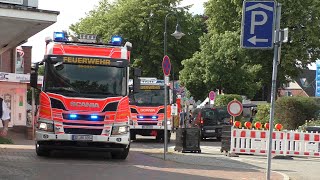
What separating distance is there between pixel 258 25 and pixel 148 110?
49.9 feet

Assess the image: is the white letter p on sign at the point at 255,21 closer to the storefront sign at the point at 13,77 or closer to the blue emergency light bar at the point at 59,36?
the blue emergency light bar at the point at 59,36

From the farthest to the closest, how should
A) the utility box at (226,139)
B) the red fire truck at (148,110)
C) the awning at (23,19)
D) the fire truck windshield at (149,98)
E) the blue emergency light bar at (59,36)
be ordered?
1. the fire truck windshield at (149,98)
2. the red fire truck at (148,110)
3. the utility box at (226,139)
4. the blue emergency light bar at (59,36)
5. the awning at (23,19)

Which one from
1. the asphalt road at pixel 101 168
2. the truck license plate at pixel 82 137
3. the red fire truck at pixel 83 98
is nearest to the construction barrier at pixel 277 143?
the asphalt road at pixel 101 168

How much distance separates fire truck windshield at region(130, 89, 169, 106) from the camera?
2617 centimetres

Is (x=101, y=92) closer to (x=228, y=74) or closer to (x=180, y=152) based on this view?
(x=180, y=152)

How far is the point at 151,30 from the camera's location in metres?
54.6

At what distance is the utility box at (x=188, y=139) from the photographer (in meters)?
19.8

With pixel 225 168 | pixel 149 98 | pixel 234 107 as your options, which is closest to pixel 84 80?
pixel 225 168

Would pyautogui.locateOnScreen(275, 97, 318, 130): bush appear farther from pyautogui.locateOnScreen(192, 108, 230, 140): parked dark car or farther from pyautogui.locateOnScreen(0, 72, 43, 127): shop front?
pyautogui.locateOnScreen(0, 72, 43, 127): shop front

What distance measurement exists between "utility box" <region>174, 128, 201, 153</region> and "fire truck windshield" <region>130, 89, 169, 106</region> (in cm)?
620

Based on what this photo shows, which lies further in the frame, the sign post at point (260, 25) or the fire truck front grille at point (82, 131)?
the fire truck front grille at point (82, 131)

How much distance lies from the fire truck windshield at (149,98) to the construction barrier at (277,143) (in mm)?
7357

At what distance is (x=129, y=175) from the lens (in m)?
12.4

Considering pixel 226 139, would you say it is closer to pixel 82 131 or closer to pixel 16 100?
pixel 82 131
